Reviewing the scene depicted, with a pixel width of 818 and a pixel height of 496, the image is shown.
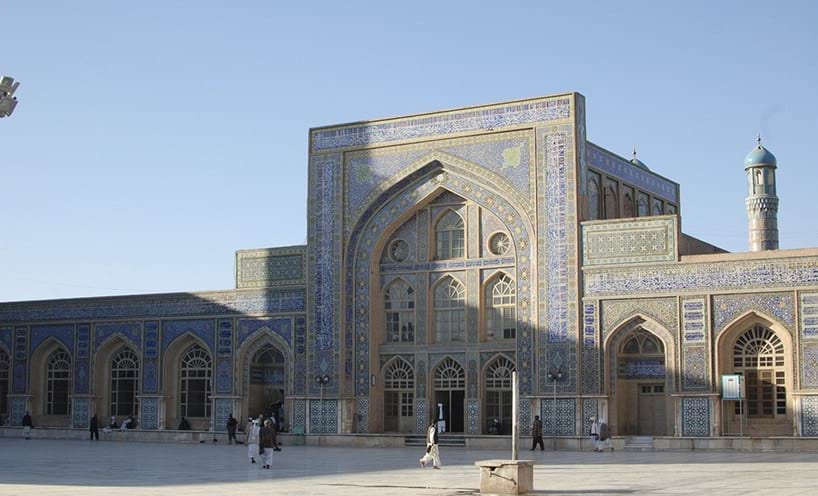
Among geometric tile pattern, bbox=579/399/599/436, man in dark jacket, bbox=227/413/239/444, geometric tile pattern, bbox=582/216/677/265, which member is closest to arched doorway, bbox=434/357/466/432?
geometric tile pattern, bbox=579/399/599/436

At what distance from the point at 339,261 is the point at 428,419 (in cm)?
511

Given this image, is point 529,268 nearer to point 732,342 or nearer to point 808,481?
point 732,342

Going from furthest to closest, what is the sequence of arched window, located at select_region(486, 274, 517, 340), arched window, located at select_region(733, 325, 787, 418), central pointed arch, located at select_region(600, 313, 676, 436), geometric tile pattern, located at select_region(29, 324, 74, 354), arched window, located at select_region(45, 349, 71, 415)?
arched window, located at select_region(45, 349, 71, 415) → geometric tile pattern, located at select_region(29, 324, 74, 354) → arched window, located at select_region(486, 274, 517, 340) → central pointed arch, located at select_region(600, 313, 676, 436) → arched window, located at select_region(733, 325, 787, 418)

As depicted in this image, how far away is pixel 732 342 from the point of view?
29203 mm

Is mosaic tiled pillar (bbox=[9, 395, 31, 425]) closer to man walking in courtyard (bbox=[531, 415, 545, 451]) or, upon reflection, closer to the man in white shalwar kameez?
the man in white shalwar kameez

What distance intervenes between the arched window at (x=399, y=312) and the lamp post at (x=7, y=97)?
15.9 m

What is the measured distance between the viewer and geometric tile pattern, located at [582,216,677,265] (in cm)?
3000

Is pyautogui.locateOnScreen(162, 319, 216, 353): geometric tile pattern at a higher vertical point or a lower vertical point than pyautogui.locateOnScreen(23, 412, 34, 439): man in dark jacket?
higher

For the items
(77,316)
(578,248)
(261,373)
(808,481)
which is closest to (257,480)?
(808,481)

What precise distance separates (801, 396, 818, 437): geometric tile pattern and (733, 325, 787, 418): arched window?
715mm

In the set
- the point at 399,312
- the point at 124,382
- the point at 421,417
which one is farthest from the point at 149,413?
the point at 421,417

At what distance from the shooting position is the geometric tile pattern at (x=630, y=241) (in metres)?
30.0

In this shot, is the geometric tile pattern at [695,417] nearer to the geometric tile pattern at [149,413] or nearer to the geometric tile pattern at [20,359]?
the geometric tile pattern at [149,413]

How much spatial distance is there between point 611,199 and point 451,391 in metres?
6.91
